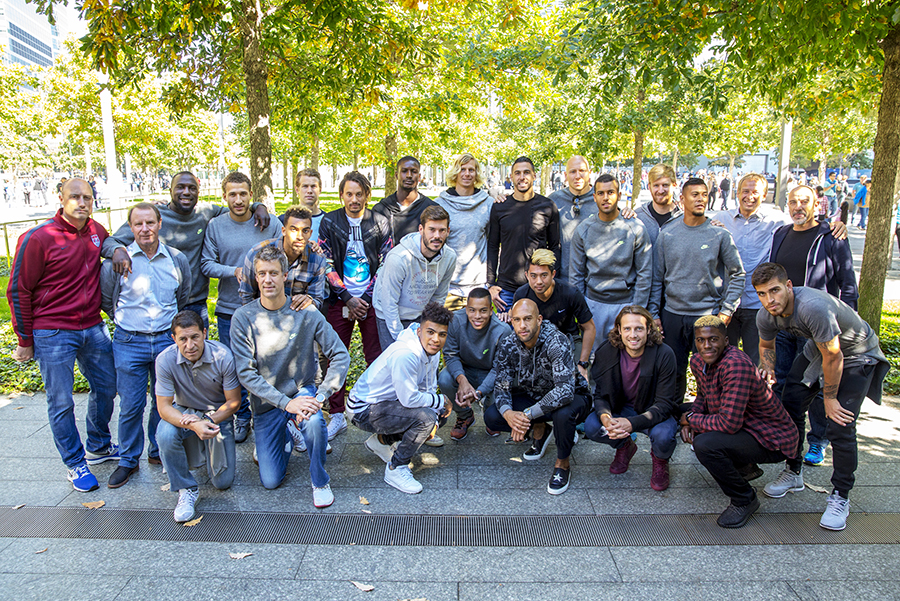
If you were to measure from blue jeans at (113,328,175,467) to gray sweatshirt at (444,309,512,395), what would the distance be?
215 centimetres

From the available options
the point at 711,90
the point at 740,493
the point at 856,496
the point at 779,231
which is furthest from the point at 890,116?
the point at 740,493

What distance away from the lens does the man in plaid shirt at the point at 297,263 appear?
464 centimetres

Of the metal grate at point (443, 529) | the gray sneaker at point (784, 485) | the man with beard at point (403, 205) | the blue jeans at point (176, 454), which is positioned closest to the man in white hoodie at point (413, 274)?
the man with beard at point (403, 205)

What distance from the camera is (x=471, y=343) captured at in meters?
5.22

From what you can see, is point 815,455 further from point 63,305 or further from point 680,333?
point 63,305

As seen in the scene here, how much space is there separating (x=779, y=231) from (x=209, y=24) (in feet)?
21.7

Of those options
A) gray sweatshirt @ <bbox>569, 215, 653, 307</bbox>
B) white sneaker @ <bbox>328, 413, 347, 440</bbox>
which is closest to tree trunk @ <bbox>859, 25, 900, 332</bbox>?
gray sweatshirt @ <bbox>569, 215, 653, 307</bbox>

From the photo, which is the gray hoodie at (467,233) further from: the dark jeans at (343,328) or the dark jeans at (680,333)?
the dark jeans at (680,333)

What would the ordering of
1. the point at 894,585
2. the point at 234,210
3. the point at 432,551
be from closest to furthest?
1. the point at 894,585
2. the point at 432,551
3. the point at 234,210

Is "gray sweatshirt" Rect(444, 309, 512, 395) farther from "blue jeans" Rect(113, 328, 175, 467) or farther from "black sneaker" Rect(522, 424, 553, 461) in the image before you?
"blue jeans" Rect(113, 328, 175, 467)

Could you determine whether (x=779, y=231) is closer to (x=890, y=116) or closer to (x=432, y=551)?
(x=890, y=116)

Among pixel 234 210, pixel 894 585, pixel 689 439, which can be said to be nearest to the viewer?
pixel 894 585

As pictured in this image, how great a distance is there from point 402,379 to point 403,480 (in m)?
0.73

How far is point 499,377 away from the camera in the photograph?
4.82 metres
